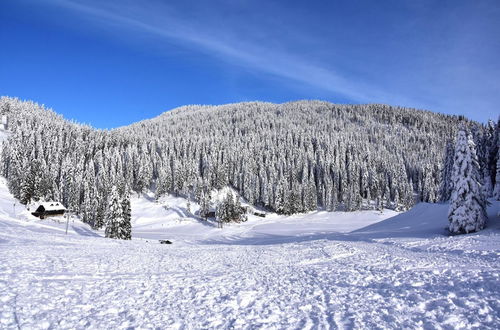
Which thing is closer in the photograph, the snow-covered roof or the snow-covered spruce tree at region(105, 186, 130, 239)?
the snow-covered spruce tree at region(105, 186, 130, 239)

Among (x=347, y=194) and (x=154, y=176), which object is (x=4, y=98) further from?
(x=347, y=194)

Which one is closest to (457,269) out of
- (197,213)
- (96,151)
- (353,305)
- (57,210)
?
(353,305)

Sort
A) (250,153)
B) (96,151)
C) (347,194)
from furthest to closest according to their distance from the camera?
(250,153) → (96,151) → (347,194)

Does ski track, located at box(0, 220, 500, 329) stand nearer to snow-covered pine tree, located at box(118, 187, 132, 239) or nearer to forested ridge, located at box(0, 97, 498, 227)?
snow-covered pine tree, located at box(118, 187, 132, 239)

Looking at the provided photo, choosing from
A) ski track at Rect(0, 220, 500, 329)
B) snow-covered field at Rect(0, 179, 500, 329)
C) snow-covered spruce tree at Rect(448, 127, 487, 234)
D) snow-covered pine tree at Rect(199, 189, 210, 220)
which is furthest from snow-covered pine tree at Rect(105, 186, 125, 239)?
snow-covered pine tree at Rect(199, 189, 210, 220)

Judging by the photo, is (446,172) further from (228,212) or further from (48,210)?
(48,210)

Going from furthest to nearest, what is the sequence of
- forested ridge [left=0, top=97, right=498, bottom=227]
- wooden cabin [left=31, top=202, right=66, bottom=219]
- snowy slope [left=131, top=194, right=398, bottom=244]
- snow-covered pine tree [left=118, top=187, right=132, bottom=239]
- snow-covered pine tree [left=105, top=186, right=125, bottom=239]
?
forested ridge [left=0, top=97, right=498, bottom=227] < snowy slope [left=131, top=194, right=398, bottom=244] < wooden cabin [left=31, top=202, right=66, bottom=219] < snow-covered pine tree [left=118, top=187, right=132, bottom=239] < snow-covered pine tree [left=105, top=186, right=125, bottom=239]

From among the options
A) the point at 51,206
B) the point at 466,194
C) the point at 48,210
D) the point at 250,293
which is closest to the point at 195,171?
the point at 51,206

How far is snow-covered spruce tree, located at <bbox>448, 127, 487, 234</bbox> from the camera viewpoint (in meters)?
32.8

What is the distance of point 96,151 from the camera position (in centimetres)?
12794

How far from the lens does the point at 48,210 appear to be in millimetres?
76250

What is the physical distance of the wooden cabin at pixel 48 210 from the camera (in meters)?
75.2

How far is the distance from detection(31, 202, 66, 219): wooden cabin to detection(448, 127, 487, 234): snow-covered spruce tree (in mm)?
85248

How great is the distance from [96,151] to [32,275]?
418 feet
